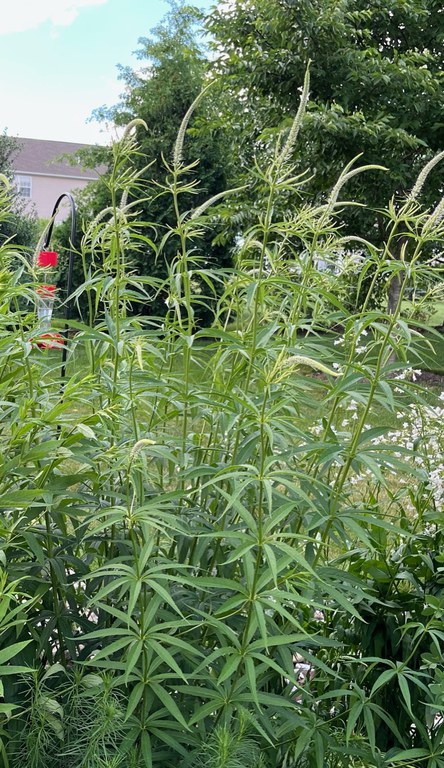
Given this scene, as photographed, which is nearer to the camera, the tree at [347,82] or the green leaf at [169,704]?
the green leaf at [169,704]

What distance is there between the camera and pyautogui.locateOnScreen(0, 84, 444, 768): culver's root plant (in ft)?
5.87

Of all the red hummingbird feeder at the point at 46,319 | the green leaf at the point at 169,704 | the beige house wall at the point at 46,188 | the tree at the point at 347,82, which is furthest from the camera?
Answer: the beige house wall at the point at 46,188

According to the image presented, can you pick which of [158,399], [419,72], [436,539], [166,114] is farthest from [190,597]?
[166,114]

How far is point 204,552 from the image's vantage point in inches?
83.9

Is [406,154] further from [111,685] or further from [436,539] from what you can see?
[111,685]

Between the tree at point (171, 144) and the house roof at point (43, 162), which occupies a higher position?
the tree at point (171, 144)

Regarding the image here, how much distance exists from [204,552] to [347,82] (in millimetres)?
10074

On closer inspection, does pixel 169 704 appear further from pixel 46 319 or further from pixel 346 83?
pixel 346 83

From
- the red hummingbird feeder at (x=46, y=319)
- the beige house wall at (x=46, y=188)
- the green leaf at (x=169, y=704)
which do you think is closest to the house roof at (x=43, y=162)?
the beige house wall at (x=46, y=188)

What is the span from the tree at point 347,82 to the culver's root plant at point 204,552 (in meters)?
8.14

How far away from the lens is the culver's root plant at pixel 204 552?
179 cm

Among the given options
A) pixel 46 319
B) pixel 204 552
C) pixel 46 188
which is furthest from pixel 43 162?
pixel 204 552

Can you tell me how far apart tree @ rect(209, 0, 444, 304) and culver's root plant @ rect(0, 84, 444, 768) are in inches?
321

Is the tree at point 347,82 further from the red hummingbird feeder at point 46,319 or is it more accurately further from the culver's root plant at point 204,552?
the culver's root plant at point 204,552
